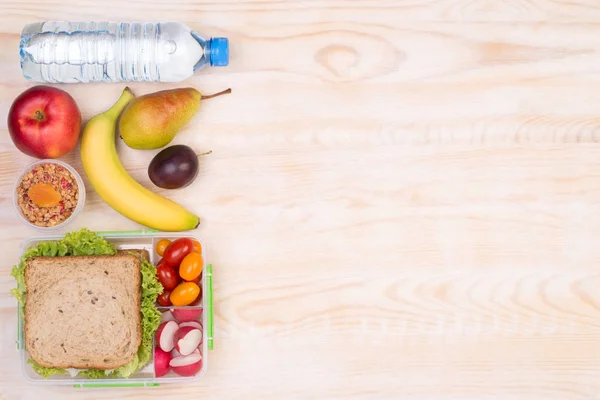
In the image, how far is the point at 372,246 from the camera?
1002 mm

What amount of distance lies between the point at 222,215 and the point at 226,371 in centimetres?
24

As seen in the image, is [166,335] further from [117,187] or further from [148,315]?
[117,187]

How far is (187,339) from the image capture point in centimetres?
93

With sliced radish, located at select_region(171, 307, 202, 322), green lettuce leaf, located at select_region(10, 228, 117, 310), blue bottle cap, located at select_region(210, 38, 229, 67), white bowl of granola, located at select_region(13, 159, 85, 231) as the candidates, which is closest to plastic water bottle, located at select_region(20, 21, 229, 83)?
blue bottle cap, located at select_region(210, 38, 229, 67)

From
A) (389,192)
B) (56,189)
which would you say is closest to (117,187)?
(56,189)

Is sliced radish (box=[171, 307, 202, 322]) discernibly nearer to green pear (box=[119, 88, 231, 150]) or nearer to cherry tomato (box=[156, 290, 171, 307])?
cherry tomato (box=[156, 290, 171, 307])

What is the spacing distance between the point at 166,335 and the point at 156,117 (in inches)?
12.3

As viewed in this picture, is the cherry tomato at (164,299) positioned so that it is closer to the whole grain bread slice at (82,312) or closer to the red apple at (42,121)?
the whole grain bread slice at (82,312)

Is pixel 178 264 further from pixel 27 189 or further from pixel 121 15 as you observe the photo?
pixel 121 15

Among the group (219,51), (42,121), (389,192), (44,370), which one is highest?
(219,51)

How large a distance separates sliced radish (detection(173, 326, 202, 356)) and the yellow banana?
0.49ft

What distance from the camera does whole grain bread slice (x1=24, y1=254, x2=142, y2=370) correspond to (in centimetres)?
92

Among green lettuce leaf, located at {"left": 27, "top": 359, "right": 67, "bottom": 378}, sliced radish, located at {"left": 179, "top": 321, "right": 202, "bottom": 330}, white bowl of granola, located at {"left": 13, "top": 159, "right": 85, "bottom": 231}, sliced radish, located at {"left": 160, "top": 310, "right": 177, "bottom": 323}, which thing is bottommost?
green lettuce leaf, located at {"left": 27, "top": 359, "right": 67, "bottom": 378}

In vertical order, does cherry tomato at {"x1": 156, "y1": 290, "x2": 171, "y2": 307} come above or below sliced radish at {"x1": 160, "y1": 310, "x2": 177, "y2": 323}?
above
